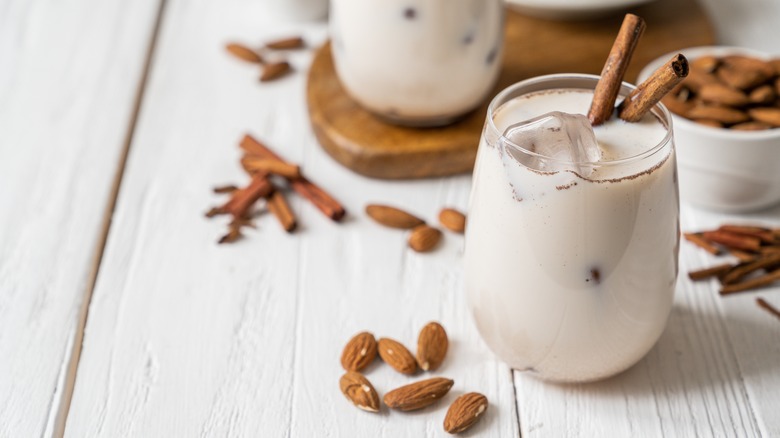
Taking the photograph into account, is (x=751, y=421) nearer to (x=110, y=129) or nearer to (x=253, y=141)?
(x=253, y=141)

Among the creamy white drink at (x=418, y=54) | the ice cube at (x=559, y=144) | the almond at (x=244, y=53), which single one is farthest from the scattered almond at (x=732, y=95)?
the almond at (x=244, y=53)

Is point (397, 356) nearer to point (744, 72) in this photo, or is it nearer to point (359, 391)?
point (359, 391)

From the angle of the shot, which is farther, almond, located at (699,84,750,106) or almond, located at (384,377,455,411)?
almond, located at (699,84,750,106)

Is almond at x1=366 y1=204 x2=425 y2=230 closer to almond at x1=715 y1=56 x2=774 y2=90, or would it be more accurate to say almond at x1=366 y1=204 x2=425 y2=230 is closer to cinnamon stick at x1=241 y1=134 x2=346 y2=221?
cinnamon stick at x1=241 y1=134 x2=346 y2=221

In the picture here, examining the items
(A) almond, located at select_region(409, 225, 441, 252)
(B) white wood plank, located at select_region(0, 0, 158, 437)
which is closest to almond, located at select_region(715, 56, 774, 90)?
(A) almond, located at select_region(409, 225, 441, 252)

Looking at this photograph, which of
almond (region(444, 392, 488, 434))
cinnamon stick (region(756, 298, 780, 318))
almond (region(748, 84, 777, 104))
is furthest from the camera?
almond (region(748, 84, 777, 104))

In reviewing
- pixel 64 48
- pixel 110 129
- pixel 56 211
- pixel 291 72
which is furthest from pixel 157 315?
pixel 64 48

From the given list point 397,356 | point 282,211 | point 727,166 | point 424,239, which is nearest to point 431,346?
point 397,356
